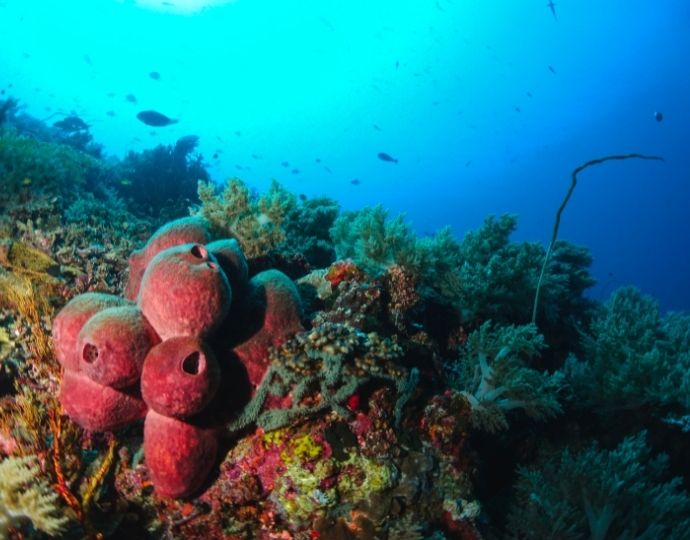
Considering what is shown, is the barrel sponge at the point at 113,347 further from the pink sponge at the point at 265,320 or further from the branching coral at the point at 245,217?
the branching coral at the point at 245,217

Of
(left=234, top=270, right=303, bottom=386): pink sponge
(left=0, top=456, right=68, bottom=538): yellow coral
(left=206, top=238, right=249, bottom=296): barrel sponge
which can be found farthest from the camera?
(left=206, top=238, right=249, bottom=296): barrel sponge

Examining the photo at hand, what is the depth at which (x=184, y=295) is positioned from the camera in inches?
94.3

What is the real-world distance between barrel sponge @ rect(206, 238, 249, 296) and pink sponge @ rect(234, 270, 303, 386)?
0.30 feet

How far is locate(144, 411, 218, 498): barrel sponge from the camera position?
246 centimetres

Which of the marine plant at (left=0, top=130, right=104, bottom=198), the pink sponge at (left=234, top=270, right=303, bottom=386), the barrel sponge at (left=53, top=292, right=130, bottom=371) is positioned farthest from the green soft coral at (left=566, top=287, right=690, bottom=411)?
the marine plant at (left=0, top=130, right=104, bottom=198)

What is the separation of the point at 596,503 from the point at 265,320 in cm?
329

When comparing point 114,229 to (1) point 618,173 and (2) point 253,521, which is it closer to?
(2) point 253,521

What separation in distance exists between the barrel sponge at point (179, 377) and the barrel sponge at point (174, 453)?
12 centimetres

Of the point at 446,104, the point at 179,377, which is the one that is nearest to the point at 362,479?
the point at 179,377

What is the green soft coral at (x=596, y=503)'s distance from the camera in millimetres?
3195

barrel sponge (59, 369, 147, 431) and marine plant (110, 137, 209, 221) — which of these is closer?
barrel sponge (59, 369, 147, 431)

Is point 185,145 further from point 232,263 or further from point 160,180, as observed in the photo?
point 232,263

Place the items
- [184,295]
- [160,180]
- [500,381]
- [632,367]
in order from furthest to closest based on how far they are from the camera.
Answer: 1. [160,180]
2. [632,367]
3. [500,381]
4. [184,295]

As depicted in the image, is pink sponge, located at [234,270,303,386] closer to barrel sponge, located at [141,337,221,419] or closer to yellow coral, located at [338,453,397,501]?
barrel sponge, located at [141,337,221,419]
